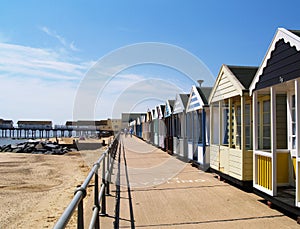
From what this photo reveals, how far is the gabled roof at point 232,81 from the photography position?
25.2 feet

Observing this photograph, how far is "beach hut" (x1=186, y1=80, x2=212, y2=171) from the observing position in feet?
36.0

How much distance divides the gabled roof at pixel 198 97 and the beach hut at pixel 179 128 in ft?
5.38

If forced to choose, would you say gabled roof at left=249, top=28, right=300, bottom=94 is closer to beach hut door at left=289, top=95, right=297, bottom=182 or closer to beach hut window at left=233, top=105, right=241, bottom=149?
beach hut door at left=289, top=95, right=297, bottom=182

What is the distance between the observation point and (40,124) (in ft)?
336

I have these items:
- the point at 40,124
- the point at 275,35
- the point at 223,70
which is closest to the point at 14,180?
the point at 223,70

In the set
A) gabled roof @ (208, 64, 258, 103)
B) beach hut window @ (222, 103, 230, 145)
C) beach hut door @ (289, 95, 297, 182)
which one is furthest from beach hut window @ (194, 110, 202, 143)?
A: beach hut door @ (289, 95, 297, 182)

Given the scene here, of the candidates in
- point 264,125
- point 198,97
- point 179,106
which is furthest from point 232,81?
point 179,106

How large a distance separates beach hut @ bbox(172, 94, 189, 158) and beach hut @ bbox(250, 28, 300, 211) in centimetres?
650

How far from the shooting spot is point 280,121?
23.9ft

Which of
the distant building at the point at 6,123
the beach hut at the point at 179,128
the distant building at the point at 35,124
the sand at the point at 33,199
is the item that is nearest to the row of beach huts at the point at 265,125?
the beach hut at the point at 179,128

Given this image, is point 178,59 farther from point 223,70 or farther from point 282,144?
point 282,144

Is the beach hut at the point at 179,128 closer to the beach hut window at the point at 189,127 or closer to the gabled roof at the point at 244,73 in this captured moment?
the beach hut window at the point at 189,127

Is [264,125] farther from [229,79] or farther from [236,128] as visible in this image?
[229,79]

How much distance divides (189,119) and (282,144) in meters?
6.52
